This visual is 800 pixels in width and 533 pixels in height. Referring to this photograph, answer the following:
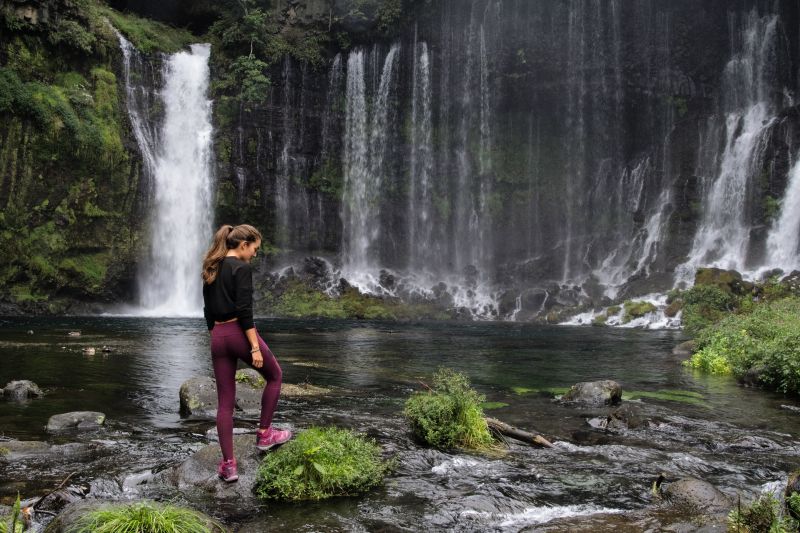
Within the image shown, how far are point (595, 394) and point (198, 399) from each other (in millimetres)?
6156

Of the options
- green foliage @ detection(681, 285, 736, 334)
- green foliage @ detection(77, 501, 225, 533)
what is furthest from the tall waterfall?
green foliage @ detection(77, 501, 225, 533)

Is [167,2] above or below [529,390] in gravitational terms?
above

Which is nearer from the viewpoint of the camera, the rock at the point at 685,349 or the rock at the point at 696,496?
the rock at the point at 696,496

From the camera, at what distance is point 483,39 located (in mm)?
42312

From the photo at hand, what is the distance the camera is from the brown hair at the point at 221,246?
527 centimetres

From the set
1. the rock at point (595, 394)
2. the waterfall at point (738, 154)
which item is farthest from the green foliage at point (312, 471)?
the waterfall at point (738, 154)

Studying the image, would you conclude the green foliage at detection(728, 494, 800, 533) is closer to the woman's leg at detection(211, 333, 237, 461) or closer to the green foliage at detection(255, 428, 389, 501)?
the green foliage at detection(255, 428, 389, 501)

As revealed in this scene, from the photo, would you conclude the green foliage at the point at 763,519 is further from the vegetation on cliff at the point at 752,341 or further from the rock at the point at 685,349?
the rock at the point at 685,349

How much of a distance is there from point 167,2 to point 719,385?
135ft

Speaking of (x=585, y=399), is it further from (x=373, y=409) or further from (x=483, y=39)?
(x=483, y=39)

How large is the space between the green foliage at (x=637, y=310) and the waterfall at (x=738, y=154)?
17.0ft

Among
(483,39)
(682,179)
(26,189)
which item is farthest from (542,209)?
(26,189)

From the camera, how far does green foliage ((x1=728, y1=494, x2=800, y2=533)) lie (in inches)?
167

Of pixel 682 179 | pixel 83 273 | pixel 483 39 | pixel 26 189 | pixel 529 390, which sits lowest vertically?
pixel 529 390
